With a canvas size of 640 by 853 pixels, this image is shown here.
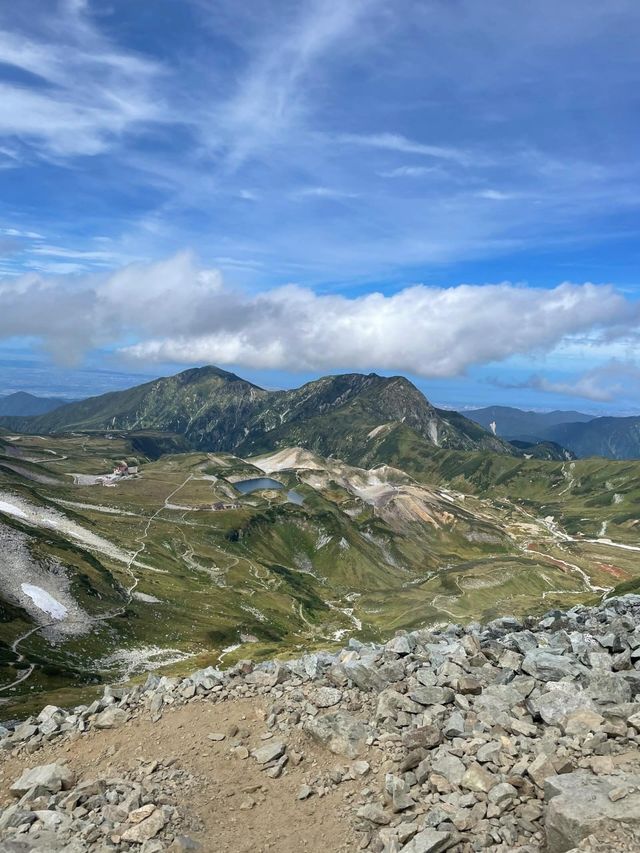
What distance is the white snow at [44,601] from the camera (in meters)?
121

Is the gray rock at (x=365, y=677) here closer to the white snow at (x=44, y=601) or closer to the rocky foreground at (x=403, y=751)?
the rocky foreground at (x=403, y=751)

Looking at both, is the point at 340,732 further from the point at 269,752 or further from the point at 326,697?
the point at 269,752

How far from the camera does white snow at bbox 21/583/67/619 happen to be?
4769 inches

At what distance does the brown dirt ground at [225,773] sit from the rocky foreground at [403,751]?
0.15 m

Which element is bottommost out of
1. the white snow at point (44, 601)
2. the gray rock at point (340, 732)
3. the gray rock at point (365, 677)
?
the white snow at point (44, 601)

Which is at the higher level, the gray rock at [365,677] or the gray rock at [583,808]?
the gray rock at [583,808]

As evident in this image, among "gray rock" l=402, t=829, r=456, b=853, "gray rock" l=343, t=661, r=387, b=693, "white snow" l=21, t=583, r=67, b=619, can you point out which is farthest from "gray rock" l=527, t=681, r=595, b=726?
"white snow" l=21, t=583, r=67, b=619

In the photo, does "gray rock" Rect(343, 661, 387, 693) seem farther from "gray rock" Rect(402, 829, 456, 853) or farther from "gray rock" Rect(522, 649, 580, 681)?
"gray rock" Rect(402, 829, 456, 853)

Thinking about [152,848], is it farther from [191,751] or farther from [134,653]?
[134,653]

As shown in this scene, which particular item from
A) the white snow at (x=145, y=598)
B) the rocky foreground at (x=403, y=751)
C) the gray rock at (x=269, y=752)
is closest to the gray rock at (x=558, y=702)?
the rocky foreground at (x=403, y=751)

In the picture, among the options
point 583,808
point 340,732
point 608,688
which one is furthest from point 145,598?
point 583,808

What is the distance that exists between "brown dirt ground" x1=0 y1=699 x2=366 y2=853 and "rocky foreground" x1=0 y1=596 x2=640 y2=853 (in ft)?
0.48

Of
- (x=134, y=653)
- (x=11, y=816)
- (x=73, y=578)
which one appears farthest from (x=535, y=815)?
(x=73, y=578)

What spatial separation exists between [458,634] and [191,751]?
17.7 metres
